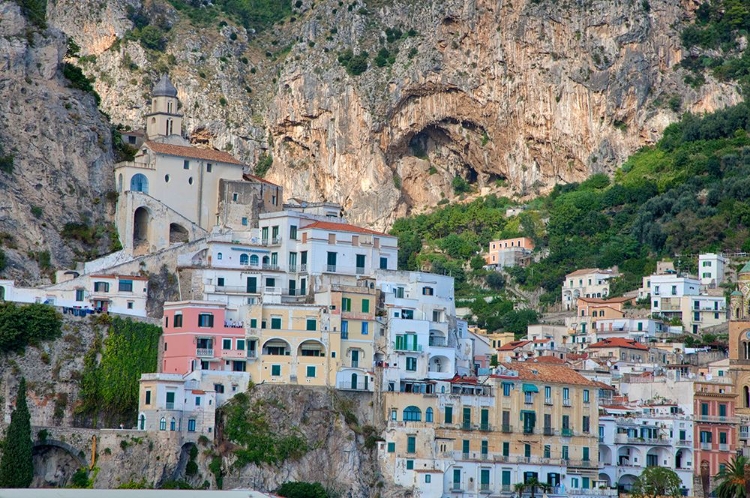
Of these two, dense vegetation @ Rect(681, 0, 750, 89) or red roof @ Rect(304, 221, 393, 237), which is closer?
red roof @ Rect(304, 221, 393, 237)

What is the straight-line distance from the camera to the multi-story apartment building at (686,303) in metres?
114

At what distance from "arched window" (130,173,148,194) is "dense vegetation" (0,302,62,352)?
15.0m

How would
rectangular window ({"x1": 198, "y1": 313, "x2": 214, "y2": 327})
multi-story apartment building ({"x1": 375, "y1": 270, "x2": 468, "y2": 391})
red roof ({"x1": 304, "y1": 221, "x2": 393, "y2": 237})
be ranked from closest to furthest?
rectangular window ({"x1": 198, "y1": 313, "x2": 214, "y2": 327}) < multi-story apartment building ({"x1": 375, "y1": 270, "x2": 468, "y2": 391}) < red roof ({"x1": 304, "y1": 221, "x2": 393, "y2": 237})

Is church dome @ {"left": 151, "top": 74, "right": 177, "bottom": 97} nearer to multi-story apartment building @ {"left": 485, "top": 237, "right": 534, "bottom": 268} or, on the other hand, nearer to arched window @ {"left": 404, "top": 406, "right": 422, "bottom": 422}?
arched window @ {"left": 404, "top": 406, "right": 422, "bottom": 422}

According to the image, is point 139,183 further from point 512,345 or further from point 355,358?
point 512,345

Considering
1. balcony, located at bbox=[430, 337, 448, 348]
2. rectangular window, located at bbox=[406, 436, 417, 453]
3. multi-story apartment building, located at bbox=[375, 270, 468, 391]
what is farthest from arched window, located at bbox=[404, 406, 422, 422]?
balcony, located at bbox=[430, 337, 448, 348]

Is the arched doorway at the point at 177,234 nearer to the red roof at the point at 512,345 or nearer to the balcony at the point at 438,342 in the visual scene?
the balcony at the point at 438,342

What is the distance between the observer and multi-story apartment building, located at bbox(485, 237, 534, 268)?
→ 134 m

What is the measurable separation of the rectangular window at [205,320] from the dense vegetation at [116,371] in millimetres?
2758

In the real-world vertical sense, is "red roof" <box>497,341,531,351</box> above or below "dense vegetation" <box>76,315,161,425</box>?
above

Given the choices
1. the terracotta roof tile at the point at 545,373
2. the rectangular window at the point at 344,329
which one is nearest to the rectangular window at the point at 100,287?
the rectangular window at the point at 344,329

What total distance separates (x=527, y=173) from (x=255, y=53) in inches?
1240

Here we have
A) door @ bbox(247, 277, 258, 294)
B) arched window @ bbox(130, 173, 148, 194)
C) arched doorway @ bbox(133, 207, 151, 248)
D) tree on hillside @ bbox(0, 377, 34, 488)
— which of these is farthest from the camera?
arched window @ bbox(130, 173, 148, 194)

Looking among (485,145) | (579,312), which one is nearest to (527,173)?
(485,145)
